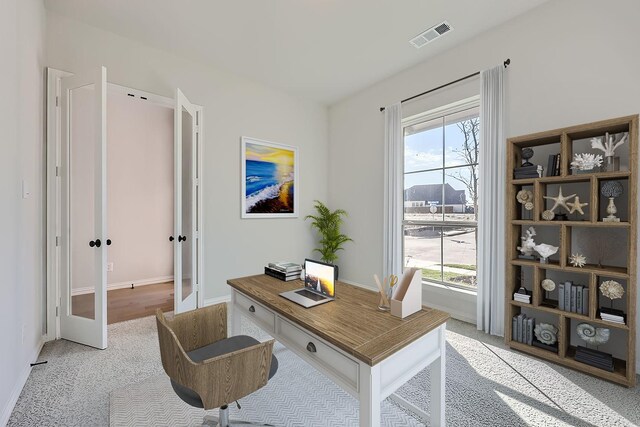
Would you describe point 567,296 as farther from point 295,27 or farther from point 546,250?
point 295,27

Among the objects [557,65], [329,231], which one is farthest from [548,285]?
[329,231]

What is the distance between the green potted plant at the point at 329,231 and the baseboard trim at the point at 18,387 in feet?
11.3

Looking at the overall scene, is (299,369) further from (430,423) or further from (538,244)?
(538,244)

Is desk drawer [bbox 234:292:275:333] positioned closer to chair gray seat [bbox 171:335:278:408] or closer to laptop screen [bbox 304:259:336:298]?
chair gray seat [bbox 171:335:278:408]

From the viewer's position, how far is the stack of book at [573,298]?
7.23ft

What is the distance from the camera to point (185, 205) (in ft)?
10.9

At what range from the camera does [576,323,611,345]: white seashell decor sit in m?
2.15

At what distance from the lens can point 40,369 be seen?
2.23m

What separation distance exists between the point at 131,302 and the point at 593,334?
5.10 m

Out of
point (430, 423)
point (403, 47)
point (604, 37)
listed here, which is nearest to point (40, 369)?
point (430, 423)

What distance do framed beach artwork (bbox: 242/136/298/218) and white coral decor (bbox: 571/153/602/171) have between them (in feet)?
11.3

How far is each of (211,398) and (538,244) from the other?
9.72 ft

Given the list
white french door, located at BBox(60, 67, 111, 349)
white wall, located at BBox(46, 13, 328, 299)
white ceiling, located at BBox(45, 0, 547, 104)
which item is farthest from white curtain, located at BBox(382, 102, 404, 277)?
white french door, located at BBox(60, 67, 111, 349)

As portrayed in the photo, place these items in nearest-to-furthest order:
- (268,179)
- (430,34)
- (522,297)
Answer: (522,297)
(430,34)
(268,179)
